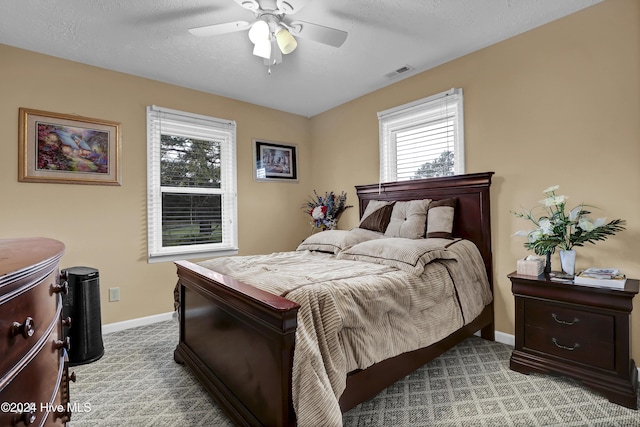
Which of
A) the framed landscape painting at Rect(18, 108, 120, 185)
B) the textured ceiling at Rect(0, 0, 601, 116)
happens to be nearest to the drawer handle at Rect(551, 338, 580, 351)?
the textured ceiling at Rect(0, 0, 601, 116)

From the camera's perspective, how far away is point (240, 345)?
168cm

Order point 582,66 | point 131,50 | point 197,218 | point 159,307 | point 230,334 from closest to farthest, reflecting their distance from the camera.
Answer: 1. point 230,334
2. point 582,66
3. point 131,50
4. point 159,307
5. point 197,218

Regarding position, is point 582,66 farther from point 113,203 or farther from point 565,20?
point 113,203

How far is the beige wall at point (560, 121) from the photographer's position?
2.20 m

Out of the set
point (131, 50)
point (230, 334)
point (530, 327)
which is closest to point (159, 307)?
point (230, 334)

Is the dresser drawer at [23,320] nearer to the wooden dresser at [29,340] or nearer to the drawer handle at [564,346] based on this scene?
the wooden dresser at [29,340]

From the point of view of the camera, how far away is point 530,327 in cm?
226

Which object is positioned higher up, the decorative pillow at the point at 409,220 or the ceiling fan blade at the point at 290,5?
the ceiling fan blade at the point at 290,5

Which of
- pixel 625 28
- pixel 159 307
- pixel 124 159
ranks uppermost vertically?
pixel 625 28

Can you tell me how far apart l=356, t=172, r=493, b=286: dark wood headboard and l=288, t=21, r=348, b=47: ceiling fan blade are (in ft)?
5.31

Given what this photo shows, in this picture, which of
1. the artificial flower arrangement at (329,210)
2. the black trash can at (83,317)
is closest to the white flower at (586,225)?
the artificial flower arrangement at (329,210)

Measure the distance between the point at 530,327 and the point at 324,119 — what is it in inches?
136

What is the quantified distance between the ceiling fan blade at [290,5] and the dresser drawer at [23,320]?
197 cm

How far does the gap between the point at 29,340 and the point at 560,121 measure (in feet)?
10.7
